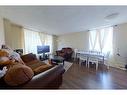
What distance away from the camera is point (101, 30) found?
546cm

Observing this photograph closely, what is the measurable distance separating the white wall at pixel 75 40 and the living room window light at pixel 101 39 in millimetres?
405

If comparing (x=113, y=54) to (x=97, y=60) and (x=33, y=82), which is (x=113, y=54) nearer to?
(x=97, y=60)

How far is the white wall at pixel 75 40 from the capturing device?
6.55 m

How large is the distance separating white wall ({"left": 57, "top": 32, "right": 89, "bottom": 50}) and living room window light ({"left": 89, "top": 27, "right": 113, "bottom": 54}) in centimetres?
40

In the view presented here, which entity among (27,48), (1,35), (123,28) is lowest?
(27,48)

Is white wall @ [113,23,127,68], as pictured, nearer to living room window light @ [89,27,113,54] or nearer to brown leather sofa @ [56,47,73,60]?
living room window light @ [89,27,113,54]

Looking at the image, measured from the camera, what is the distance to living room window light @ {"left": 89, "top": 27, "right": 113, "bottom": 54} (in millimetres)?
5103

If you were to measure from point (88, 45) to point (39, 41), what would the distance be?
312 cm

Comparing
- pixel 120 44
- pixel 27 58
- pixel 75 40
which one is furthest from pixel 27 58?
pixel 75 40

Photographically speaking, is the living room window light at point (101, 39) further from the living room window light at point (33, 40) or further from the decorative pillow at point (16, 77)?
the decorative pillow at point (16, 77)

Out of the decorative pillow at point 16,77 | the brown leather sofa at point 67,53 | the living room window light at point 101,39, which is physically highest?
the living room window light at point 101,39

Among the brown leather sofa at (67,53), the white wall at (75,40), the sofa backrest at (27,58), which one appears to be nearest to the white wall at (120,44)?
the white wall at (75,40)
